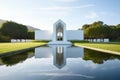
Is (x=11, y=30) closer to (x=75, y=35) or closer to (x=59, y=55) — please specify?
(x=75, y=35)

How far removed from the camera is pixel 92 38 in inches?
2313

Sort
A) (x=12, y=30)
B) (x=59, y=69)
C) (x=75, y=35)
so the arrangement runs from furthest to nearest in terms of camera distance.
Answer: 1. (x=12, y=30)
2. (x=75, y=35)
3. (x=59, y=69)

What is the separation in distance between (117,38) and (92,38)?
7543 millimetres

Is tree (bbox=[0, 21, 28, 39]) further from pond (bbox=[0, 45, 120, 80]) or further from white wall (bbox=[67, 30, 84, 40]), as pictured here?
pond (bbox=[0, 45, 120, 80])

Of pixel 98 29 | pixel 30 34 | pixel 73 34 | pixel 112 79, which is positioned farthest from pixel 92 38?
pixel 112 79

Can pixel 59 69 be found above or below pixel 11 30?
below

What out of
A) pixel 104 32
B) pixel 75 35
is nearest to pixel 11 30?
pixel 75 35

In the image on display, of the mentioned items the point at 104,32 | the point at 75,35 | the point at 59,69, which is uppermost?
the point at 104,32

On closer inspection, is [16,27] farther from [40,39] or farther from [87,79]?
[87,79]

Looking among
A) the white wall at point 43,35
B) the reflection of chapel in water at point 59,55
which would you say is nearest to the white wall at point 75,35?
the white wall at point 43,35

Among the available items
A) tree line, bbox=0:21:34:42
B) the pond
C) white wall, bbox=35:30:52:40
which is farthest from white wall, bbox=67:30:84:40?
the pond

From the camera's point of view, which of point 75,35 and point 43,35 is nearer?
point 75,35

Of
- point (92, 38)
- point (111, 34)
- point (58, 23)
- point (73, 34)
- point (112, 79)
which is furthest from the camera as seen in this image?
point (92, 38)

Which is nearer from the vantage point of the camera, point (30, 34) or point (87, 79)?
point (87, 79)
